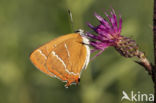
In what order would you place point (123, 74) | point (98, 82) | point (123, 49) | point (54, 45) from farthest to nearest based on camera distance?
point (123, 74), point (98, 82), point (54, 45), point (123, 49)

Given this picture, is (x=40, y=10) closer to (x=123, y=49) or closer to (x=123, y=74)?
(x=123, y=74)

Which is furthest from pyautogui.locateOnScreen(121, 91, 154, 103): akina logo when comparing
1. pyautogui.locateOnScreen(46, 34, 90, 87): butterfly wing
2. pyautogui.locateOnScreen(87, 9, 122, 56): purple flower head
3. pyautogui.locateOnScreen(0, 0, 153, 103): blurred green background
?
pyautogui.locateOnScreen(87, 9, 122, 56): purple flower head

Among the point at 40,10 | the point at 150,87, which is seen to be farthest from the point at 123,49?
the point at 40,10

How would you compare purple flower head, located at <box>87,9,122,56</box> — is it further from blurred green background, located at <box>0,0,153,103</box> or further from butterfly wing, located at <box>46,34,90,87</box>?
blurred green background, located at <box>0,0,153,103</box>

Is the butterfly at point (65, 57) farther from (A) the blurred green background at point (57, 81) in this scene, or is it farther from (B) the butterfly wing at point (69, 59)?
(A) the blurred green background at point (57, 81)

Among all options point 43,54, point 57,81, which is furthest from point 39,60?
point 57,81

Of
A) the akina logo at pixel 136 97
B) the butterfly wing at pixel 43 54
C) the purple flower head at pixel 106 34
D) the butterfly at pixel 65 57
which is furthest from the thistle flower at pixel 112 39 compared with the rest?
the akina logo at pixel 136 97

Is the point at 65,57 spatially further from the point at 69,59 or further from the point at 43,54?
the point at 43,54
